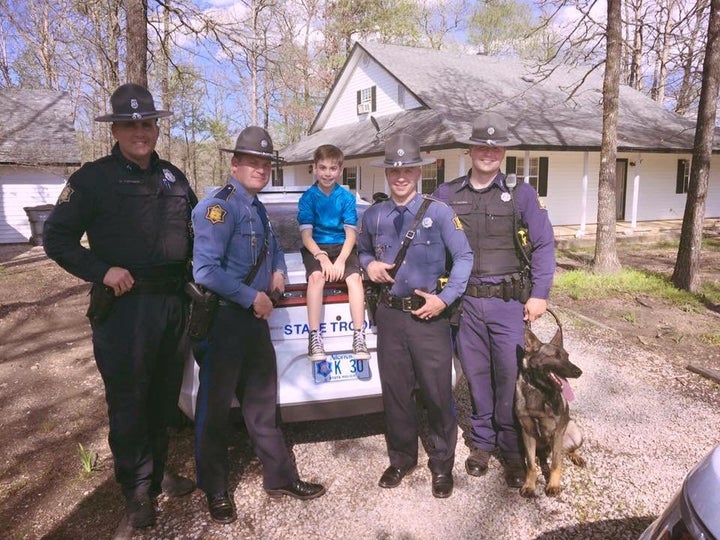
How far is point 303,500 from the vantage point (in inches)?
116

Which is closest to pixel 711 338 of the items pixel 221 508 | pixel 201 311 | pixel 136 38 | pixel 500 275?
pixel 500 275

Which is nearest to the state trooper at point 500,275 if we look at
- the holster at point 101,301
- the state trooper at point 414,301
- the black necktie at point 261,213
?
the state trooper at point 414,301

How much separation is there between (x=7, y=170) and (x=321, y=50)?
2008 cm

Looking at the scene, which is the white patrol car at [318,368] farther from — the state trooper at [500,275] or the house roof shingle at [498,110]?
the house roof shingle at [498,110]

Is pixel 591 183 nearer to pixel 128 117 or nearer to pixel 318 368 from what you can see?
pixel 318 368

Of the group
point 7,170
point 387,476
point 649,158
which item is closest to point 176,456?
point 387,476

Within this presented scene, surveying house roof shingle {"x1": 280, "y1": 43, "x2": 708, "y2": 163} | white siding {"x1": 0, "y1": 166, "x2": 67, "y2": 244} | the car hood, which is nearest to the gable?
house roof shingle {"x1": 280, "y1": 43, "x2": 708, "y2": 163}

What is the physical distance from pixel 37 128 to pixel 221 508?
62.4 ft

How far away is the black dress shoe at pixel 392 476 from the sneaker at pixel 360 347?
2.19 ft

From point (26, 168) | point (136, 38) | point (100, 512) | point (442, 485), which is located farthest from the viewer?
point (26, 168)

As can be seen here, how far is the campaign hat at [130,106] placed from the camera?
8.61 ft

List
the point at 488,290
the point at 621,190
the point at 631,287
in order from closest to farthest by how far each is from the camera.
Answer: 1. the point at 488,290
2. the point at 631,287
3. the point at 621,190

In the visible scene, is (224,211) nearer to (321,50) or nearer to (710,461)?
(710,461)

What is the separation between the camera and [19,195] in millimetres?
16406
